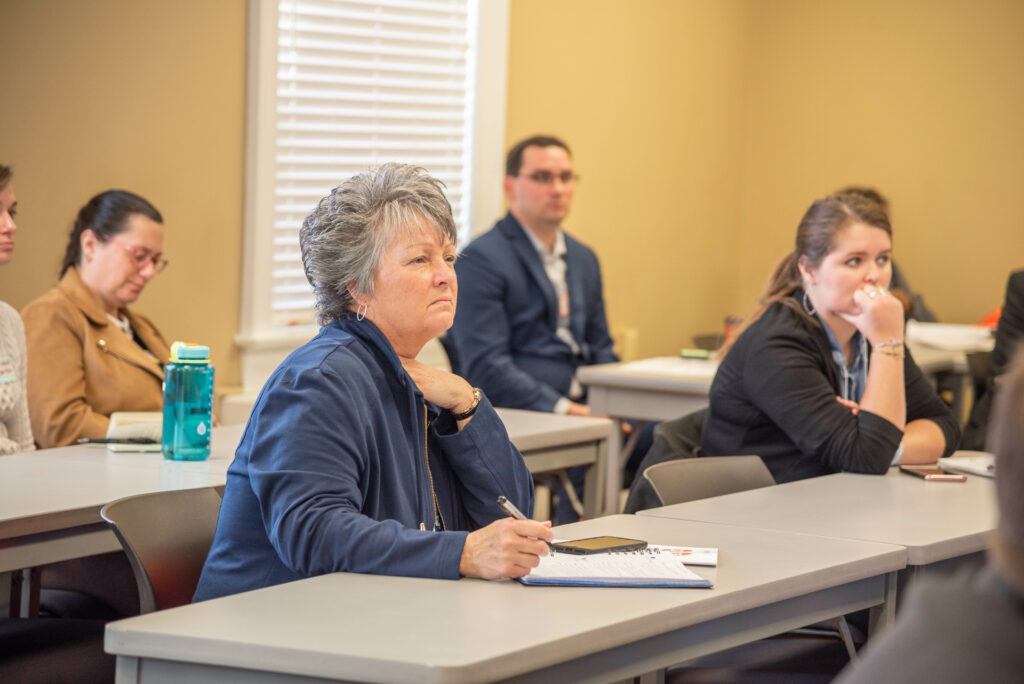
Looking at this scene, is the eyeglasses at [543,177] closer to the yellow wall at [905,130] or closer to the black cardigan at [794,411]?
the black cardigan at [794,411]

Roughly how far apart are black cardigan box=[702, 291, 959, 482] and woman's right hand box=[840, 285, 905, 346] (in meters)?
0.13

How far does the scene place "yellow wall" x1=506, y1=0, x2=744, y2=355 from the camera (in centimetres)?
625

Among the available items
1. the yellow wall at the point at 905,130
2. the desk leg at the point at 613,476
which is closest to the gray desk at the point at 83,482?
the desk leg at the point at 613,476

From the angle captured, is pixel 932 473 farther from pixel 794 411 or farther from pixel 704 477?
pixel 704 477

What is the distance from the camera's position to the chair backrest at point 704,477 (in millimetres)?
2863

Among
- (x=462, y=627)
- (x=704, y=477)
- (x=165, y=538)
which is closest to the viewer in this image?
(x=462, y=627)

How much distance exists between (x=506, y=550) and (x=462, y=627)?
243 mm

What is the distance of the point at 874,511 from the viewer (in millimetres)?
2723

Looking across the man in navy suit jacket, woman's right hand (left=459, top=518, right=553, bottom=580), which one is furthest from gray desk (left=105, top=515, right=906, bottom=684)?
the man in navy suit jacket

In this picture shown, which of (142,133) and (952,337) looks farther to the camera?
(952,337)

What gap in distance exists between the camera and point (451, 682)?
61.3 inches

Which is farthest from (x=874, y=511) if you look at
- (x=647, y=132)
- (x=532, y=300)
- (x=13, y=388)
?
(x=647, y=132)

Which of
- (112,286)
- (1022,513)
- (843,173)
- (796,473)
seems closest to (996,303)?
(843,173)

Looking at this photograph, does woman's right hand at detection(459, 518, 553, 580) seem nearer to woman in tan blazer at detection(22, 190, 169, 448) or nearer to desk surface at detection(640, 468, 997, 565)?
desk surface at detection(640, 468, 997, 565)
